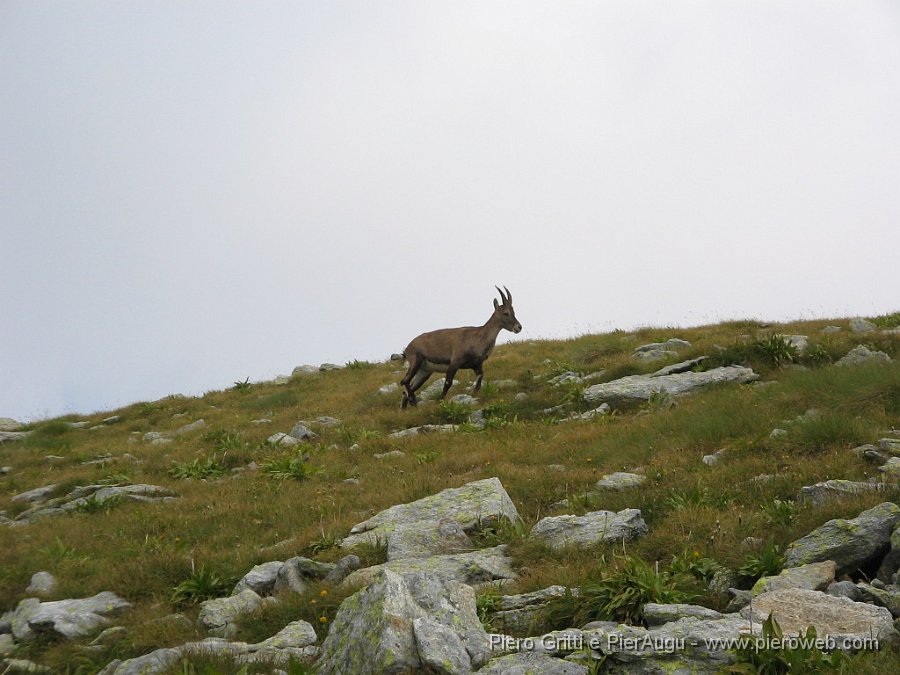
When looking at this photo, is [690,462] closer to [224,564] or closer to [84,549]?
[224,564]

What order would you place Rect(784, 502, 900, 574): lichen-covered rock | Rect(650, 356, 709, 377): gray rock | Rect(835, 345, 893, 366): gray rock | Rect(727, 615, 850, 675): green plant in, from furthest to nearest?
Rect(650, 356, 709, 377): gray rock
Rect(835, 345, 893, 366): gray rock
Rect(784, 502, 900, 574): lichen-covered rock
Rect(727, 615, 850, 675): green plant

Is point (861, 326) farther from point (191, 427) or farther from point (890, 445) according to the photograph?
point (191, 427)

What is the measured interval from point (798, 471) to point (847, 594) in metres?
3.77

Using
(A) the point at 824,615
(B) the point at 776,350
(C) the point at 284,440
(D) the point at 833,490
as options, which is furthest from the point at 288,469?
(B) the point at 776,350

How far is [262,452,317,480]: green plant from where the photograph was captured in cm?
1312

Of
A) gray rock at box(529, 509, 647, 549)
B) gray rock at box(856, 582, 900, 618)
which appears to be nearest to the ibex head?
gray rock at box(529, 509, 647, 549)

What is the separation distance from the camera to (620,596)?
577 centimetres

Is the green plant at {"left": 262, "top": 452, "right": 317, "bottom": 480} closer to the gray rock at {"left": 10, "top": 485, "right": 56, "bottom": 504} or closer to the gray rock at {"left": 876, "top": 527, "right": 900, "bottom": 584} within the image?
the gray rock at {"left": 10, "top": 485, "right": 56, "bottom": 504}

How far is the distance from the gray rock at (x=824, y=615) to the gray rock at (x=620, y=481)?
4.31 meters

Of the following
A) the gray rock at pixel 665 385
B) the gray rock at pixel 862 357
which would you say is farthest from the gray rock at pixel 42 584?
the gray rock at pixel 862 357

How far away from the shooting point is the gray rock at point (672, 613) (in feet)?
17.6

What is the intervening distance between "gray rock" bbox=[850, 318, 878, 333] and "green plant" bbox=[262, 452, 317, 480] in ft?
45.7

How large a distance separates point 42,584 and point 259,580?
2.92 m

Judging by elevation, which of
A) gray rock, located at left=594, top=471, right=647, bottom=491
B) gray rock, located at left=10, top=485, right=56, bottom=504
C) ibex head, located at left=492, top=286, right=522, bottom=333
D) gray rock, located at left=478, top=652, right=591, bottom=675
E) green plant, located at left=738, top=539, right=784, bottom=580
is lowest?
green plant, located at left=738, top=539, right=784, bottom=580
